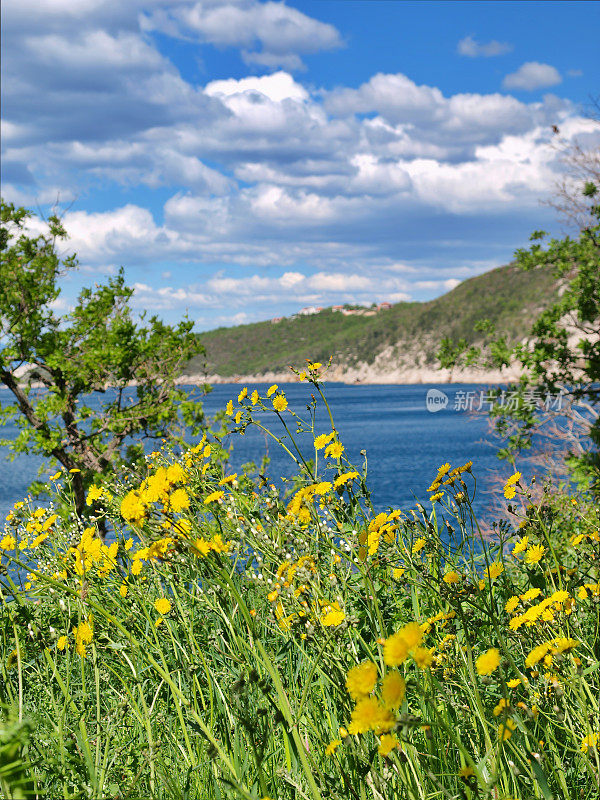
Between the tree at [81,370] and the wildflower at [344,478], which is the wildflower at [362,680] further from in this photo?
the tree at [81,370]

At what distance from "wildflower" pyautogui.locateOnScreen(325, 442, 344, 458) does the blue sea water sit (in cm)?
45

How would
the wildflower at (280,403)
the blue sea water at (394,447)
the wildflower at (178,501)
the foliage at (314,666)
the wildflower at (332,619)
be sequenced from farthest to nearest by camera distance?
1. the blue sea water at (394,447)
2. the wildflower at (280,403)
3. the wildflower at (178,501)
4. the wildflower at (332,619)
5. the foliage at (314,666)

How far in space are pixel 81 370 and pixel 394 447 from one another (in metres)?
34.4

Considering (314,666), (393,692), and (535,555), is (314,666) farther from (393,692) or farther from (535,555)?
(535,555)

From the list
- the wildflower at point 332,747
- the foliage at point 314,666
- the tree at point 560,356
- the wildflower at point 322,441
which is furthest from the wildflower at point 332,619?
the tree at point 560,356

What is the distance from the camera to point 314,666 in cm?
134

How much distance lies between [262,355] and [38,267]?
105m

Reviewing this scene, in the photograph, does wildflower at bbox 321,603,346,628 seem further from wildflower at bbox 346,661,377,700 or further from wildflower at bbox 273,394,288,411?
wildflower at bbox 273,394,288,411

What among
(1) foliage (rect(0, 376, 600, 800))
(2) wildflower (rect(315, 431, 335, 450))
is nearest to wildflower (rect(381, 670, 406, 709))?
(1) foliage (rect(0, 376, 600, 800))

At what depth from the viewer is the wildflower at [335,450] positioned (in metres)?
2.33

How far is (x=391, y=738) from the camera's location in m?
1.12

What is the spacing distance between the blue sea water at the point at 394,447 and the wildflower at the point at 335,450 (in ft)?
1.49

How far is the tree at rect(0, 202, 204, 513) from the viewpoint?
9.23 meters

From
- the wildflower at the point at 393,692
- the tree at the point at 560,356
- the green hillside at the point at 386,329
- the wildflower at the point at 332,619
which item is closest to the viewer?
the wildflower at the point at 393,692
